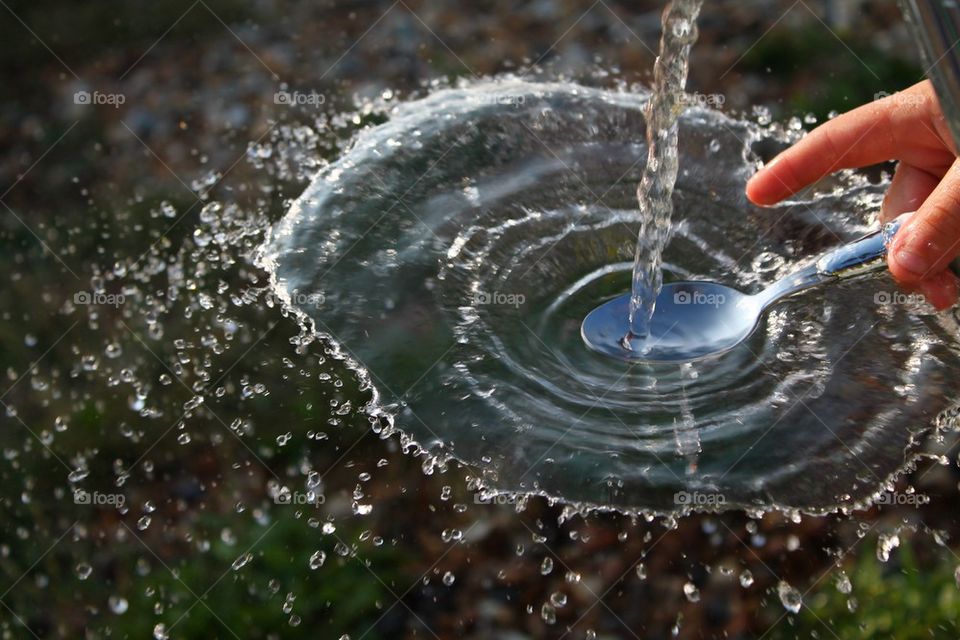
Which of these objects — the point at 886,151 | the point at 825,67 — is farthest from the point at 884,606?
the point at 825,67

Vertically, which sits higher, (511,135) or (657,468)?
(511,135)

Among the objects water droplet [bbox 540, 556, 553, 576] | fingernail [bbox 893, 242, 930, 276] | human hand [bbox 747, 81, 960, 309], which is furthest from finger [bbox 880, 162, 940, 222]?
water droplet [bbox 540, 556, 553, 576]

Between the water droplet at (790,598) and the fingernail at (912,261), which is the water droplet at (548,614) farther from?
the fingernail at (912,261)

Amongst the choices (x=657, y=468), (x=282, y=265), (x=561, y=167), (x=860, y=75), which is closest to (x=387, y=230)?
(x=282, y=265)

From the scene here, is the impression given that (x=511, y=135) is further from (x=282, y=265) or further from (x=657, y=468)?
(x=657, y=468)

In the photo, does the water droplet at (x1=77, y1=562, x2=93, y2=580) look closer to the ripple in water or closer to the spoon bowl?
the ripple in water

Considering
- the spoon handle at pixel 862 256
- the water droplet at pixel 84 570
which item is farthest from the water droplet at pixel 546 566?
the water droplet at pixel 84 570

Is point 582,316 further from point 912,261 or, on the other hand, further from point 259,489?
point 259,489
